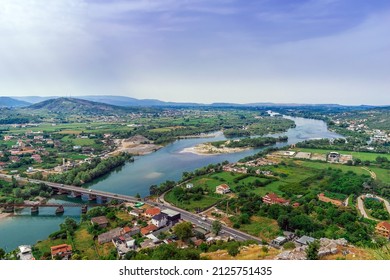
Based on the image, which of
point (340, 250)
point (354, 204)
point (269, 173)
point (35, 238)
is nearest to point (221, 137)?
point (269, 173)

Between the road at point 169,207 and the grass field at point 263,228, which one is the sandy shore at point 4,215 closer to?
the road at point 169,207

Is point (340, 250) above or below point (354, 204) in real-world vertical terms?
above

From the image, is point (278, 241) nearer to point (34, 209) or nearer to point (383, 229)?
point (383, 229)

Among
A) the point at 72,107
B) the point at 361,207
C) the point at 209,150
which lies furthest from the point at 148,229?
the point at 72,107

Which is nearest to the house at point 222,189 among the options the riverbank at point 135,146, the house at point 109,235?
the house at point 109,235

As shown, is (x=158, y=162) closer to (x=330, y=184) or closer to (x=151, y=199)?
(x=151, y=199)
